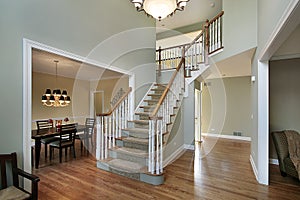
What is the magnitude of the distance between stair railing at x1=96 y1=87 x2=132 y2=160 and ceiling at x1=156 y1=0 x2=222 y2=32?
4433mm

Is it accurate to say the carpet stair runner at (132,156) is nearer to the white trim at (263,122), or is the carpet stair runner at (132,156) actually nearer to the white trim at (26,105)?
the white trim at (26,105)

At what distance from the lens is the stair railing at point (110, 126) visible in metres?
3.58

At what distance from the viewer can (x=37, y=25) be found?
249 centimetres

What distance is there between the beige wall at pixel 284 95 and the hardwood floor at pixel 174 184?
114 centimetres

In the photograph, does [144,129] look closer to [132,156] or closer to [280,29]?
[132,156]

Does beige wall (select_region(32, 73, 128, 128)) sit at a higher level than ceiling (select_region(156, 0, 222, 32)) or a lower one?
lower

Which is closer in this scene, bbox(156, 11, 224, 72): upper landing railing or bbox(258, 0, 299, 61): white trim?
bbox(258, 0, 299, 61): white trim

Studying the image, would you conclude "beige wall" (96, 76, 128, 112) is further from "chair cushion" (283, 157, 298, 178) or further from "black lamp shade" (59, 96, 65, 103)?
"chair cushion" (283, 157, 298, 178)

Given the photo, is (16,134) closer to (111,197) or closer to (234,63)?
(111,197)

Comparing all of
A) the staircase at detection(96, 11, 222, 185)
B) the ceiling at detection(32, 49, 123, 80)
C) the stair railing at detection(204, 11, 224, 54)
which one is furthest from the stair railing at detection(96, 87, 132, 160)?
the stair railing at detection(204, 11, 224, 54)

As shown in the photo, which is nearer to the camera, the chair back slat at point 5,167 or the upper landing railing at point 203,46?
the chair back slat at point 5,167

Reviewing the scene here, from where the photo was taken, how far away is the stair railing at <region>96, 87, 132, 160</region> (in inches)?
141

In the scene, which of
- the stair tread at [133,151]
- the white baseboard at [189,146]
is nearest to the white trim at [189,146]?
the white baseboard at [189,146]

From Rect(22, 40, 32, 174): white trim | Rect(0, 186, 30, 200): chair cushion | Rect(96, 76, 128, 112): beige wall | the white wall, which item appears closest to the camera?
Rect(0, 186, 30, 200): chair cushion
